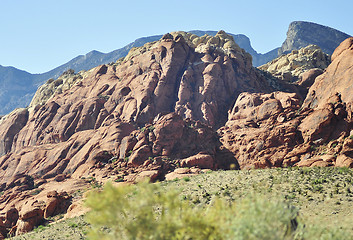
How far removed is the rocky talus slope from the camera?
166 feet

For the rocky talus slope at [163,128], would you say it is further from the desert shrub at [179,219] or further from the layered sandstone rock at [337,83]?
the desert shrub at [179,219]

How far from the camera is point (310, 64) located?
4567 inches

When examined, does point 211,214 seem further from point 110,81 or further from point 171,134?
point 110,81

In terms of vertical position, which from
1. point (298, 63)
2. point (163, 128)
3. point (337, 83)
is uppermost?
point (298, 63)

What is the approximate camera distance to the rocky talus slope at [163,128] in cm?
5050

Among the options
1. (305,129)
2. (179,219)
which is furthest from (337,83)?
(179,219)

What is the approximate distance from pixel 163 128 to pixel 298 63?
74961 millimetres

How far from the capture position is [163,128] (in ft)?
199

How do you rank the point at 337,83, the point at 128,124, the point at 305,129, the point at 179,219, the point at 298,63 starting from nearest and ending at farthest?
1. the point at 179,219
2. the point at 305,129
3. the point at 337,83
4. the point at 128,124
5. the point at 298,63

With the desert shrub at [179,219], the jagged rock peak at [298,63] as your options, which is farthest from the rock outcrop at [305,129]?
the jagged rock peak at [298,63]

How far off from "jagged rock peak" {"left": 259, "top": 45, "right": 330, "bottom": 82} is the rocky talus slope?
15.7 m

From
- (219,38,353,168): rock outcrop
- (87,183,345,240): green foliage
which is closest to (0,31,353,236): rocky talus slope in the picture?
(219,38,353,168): rock outcrop

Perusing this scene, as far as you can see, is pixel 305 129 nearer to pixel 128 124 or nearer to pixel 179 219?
pixel 128 124

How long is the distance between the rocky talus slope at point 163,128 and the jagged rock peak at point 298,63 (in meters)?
15.7
